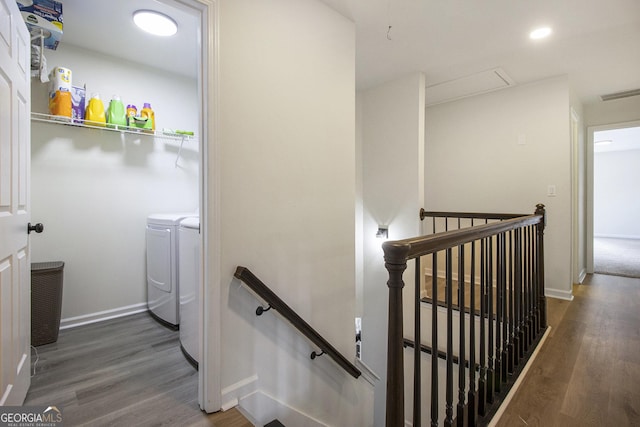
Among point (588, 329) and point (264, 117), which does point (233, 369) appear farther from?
point (588, 329)

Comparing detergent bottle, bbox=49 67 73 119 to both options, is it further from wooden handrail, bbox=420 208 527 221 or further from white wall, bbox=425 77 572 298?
white wall, bbox=425 77 572 298

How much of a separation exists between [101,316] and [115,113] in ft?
6.02

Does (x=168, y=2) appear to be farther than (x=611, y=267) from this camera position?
No

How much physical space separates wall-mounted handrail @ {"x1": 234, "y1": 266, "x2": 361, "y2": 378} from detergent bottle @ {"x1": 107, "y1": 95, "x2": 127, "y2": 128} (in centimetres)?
202

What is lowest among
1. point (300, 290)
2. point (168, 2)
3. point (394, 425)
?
point (394, 425)

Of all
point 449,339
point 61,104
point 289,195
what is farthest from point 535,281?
point 61,104

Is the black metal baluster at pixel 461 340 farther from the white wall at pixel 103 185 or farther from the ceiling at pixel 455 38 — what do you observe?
the white wall at pixel 103 185

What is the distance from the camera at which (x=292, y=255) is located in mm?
1847

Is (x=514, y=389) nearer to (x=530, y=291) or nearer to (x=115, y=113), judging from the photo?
(x=530, y=291)

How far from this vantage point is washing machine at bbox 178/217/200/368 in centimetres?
180

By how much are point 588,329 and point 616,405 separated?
113 centimetres

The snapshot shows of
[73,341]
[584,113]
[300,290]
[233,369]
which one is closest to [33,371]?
[73,341]

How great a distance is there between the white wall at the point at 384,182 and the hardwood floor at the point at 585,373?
142 centimetres

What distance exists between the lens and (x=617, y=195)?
776cm
